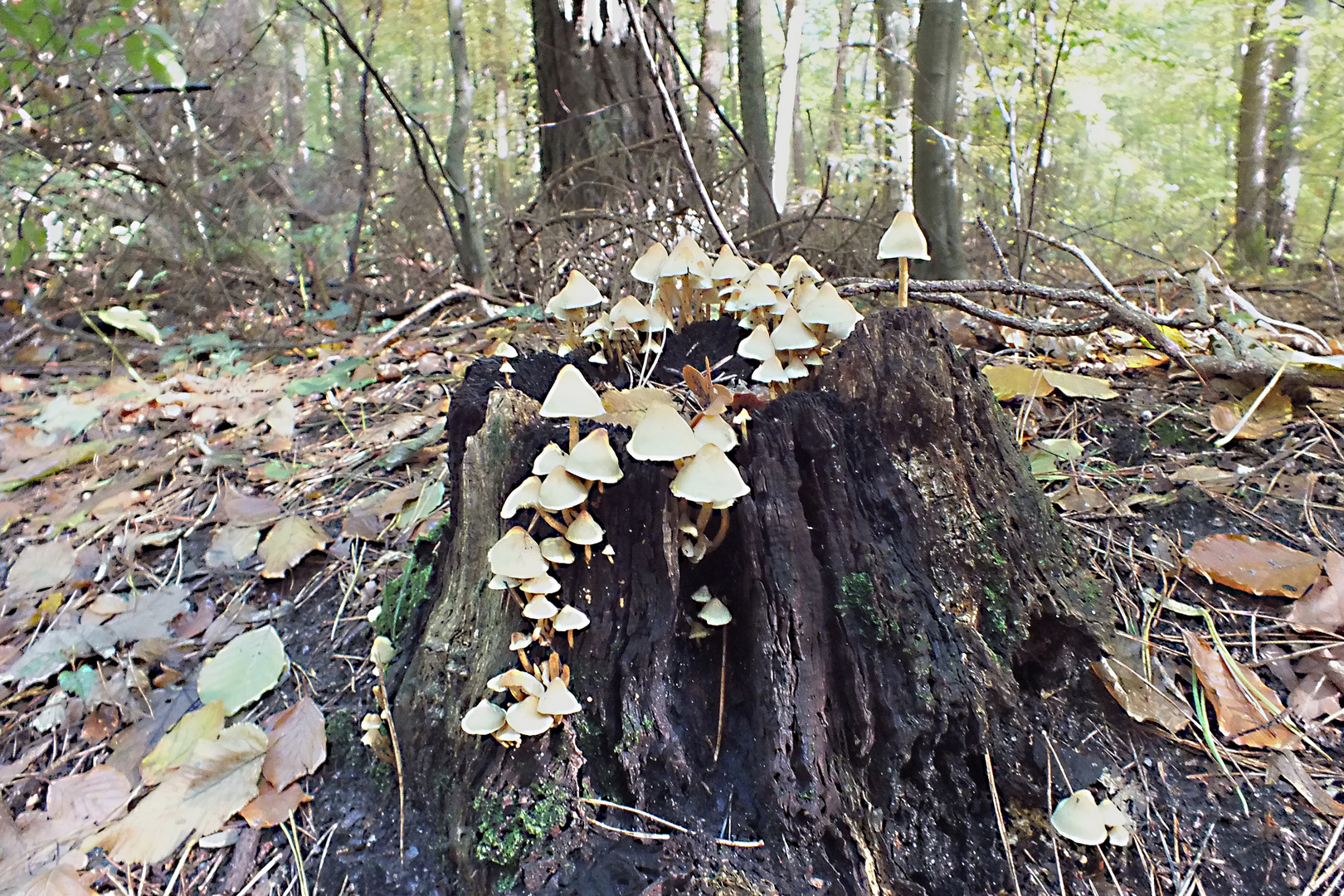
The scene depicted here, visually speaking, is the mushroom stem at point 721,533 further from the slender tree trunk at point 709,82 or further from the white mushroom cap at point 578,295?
the slender tree trunk at point 709,82

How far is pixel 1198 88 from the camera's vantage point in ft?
54.8

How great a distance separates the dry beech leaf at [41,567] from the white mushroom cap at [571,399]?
3239 millimetres

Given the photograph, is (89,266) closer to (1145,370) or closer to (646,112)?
(646,112)

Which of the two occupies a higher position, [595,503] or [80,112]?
[80,112]

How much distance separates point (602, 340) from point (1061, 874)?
2.26m

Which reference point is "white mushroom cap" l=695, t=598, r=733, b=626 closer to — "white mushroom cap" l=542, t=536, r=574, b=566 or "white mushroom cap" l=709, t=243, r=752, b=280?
"white mushroom cap" l=542, t=536, r=574, b=566

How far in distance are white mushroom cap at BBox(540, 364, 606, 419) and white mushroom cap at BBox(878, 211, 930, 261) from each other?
1078 mm

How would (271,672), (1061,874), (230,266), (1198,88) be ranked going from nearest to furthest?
1. (1061,874)
2. (271,672)
3. (230,266)
4. (1198,88)

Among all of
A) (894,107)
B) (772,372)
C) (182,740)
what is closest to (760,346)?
(772,372)

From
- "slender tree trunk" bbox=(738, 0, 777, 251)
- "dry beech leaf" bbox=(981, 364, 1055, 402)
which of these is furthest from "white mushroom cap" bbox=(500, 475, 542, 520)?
"slender tree trunk" bbox=(738, 0, 777, 251)

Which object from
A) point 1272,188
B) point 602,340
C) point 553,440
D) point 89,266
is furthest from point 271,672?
point 1272,188

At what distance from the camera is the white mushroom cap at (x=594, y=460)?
192 cm

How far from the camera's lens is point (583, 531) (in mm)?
1983

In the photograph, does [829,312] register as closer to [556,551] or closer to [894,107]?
[556,551]
